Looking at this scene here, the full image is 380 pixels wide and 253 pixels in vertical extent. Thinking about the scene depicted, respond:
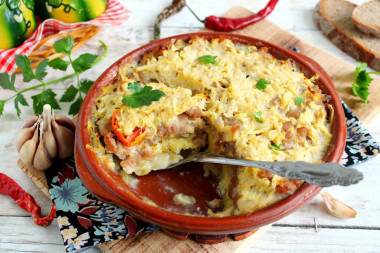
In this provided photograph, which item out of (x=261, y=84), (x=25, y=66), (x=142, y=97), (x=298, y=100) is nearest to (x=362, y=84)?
(x=298, y=100)

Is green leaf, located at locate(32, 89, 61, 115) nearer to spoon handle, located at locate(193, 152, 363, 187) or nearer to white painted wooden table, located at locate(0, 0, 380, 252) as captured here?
white painted wooden table, located at locate(0, 0, 380, 252)

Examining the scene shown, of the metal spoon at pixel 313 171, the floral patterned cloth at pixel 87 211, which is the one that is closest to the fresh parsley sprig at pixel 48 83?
the floral patterned cloth at pixel 87 211

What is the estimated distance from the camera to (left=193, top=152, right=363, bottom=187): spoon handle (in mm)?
2230

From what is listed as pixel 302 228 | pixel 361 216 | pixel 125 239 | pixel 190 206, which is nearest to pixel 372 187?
pixel 361 216

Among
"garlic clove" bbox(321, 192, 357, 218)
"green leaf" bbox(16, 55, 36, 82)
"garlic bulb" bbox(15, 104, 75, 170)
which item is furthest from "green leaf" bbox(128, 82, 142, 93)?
"garlic clove" bbox(321, 192, 357, 218)

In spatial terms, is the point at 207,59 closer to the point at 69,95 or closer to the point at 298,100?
the point at 298,100

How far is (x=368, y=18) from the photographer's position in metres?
4.29

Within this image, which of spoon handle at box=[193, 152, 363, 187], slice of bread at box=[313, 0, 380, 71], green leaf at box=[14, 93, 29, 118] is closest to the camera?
spoon handle at box=[193, 152, 363, 187]

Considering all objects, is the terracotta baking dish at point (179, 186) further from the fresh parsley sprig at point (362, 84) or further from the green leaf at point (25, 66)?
the green leaf at point (25, 66)

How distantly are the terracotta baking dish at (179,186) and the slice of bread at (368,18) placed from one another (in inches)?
49.4

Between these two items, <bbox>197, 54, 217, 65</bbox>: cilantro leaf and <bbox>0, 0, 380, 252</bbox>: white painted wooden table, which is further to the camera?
<bbox>197, 54, 217, 65</bbox>: cilantro leaf

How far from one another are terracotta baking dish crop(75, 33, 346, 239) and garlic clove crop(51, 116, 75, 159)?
0.38 m

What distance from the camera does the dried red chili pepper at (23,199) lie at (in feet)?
9.81

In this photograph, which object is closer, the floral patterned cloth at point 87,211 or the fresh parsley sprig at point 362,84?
the floral patterned cloth at point 87,211
